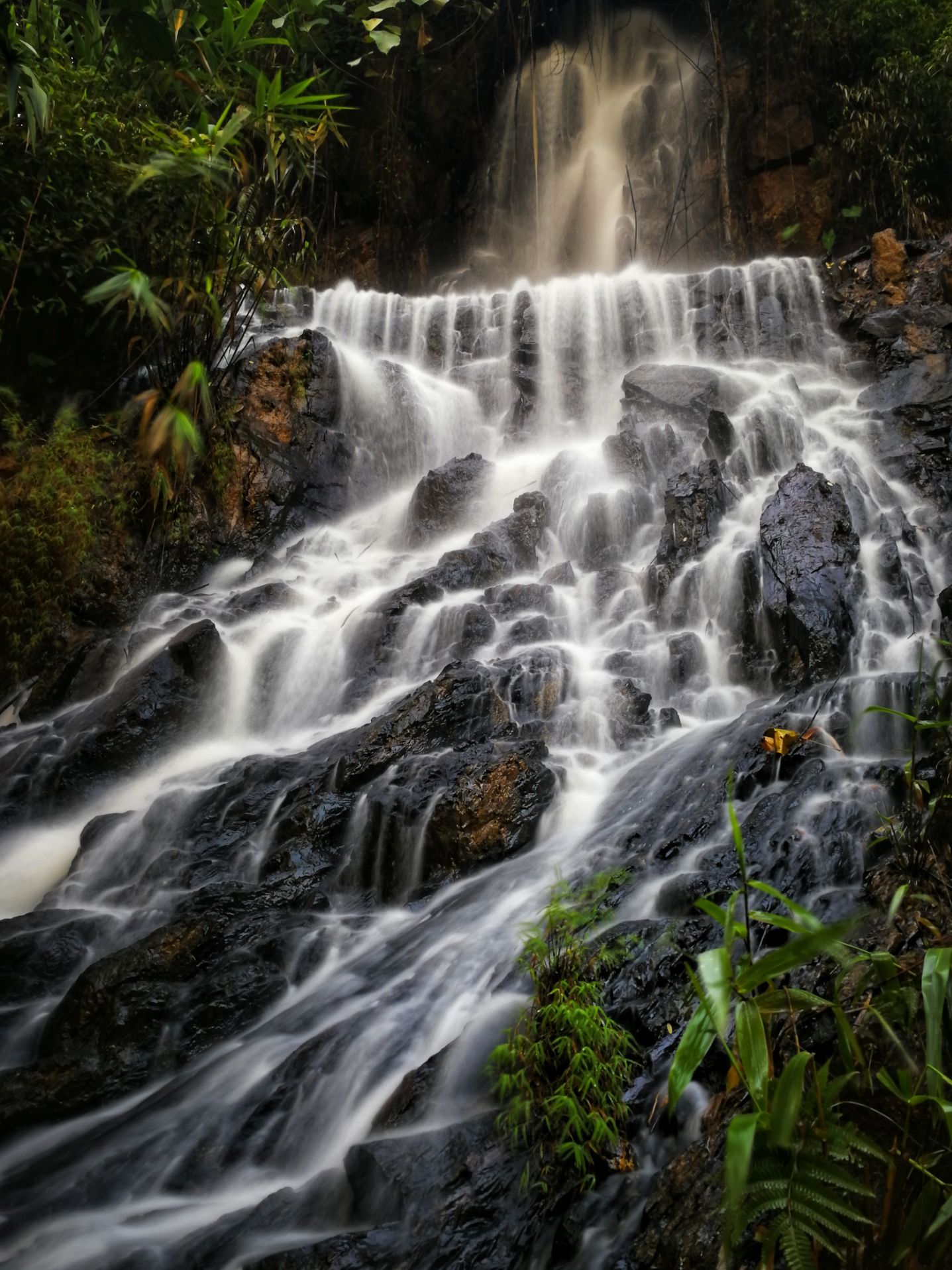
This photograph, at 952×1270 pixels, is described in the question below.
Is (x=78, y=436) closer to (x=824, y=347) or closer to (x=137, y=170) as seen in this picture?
(x=137, y=170)

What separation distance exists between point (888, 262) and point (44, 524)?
35.9 feet

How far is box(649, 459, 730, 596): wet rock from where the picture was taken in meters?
7.97

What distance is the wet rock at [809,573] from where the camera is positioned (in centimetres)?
630

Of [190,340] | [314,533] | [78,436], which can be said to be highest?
[190,340]

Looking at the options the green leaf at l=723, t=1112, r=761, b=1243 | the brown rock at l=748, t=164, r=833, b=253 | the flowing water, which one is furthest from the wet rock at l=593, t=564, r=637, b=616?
the brown rock at l=748, t=164, r=833, b=253

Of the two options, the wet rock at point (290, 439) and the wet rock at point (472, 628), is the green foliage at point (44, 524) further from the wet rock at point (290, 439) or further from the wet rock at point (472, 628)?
the wet rock at point (472, 628)

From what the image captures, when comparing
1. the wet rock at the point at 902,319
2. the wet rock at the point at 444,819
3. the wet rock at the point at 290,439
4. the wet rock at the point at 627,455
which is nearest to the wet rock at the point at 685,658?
the wet rock at the point at 444,819

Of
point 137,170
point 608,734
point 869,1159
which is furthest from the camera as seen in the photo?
point 137,170

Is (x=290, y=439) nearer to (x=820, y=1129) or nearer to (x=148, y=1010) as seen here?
(x=148, y=1010)

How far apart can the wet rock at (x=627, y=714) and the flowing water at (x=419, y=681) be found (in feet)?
0.41

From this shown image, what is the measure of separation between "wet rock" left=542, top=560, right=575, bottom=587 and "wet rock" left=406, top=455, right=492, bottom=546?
1.91 meters

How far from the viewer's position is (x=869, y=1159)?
1.72 m

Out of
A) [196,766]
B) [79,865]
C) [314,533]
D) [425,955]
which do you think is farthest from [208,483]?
[425,955]

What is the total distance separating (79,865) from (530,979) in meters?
3.39
